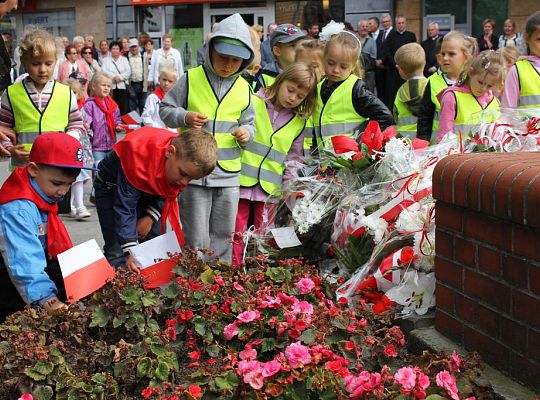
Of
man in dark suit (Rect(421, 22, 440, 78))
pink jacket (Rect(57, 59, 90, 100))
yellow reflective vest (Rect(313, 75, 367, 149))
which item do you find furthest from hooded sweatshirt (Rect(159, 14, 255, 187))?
man in dark suit (Rect(421, 22, 440, 78))

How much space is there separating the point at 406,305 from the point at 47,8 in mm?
23316

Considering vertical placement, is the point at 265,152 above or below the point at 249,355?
above

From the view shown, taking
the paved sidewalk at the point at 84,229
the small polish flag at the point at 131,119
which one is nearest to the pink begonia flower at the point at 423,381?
the paved sidewalk at the point at 84,229

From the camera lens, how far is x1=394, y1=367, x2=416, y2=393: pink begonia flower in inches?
93.8

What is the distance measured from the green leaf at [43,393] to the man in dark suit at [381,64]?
44.9 feet

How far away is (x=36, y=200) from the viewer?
3881 mm

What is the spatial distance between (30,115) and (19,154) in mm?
578

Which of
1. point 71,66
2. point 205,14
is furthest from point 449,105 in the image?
point 205,14

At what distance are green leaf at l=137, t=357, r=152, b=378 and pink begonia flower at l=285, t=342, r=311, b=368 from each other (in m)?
0.48

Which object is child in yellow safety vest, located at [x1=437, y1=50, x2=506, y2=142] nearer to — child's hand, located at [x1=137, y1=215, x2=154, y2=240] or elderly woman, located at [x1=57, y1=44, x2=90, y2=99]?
child's hand, located at [x1=137, y1=215, x2=154, y2=240]

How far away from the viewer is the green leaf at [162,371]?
2.69 meters

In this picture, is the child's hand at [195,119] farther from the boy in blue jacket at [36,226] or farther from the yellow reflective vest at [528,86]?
the yellow reflective vest at [528,86]

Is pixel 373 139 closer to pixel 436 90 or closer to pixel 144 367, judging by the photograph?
pixel 144 367

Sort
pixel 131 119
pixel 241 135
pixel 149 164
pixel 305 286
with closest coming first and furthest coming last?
pixel 305 286, pixel 149 164, pixel 241 135, pixel 131 119
